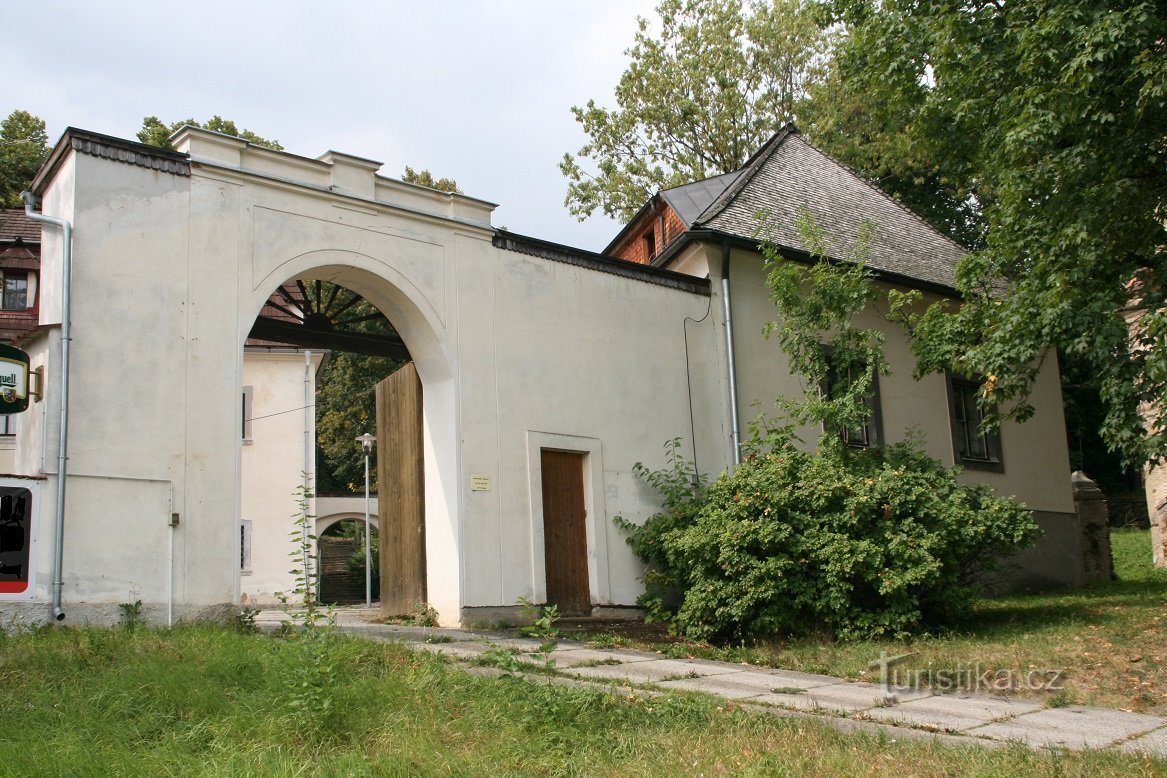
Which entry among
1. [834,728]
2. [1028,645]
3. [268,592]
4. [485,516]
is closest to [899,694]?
[834,728]

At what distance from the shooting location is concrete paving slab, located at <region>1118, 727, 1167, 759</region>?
5539 millimetres

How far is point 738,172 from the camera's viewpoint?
18.3m

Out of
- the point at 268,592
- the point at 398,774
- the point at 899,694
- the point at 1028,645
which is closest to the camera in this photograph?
the point at 398,774

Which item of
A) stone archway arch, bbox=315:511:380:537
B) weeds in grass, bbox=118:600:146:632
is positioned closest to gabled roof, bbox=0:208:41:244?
stone archway arch, bbox=315:511:380:537

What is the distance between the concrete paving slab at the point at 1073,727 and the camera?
593 centimetres

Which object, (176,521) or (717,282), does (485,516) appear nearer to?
(176,521)

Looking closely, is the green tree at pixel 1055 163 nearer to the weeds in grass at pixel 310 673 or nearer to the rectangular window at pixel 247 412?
the weeds in grass at pixel 310 673

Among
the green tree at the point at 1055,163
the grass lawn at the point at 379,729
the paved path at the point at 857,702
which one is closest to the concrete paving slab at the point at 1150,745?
the paved path at the point at 857,702

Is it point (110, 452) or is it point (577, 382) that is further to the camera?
point (577, 382)

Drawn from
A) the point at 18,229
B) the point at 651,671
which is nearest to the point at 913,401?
→ the point at 651,671

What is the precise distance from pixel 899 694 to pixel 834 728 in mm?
1976

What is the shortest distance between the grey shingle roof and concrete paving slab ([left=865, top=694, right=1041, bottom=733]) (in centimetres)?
861

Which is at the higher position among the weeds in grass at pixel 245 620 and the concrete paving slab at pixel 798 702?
the weeds in grass at pixel 245 620

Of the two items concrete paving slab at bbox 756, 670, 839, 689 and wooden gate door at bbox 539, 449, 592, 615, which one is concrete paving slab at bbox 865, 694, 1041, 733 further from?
wooden gate door at bbox 539, 449, 592, 615
